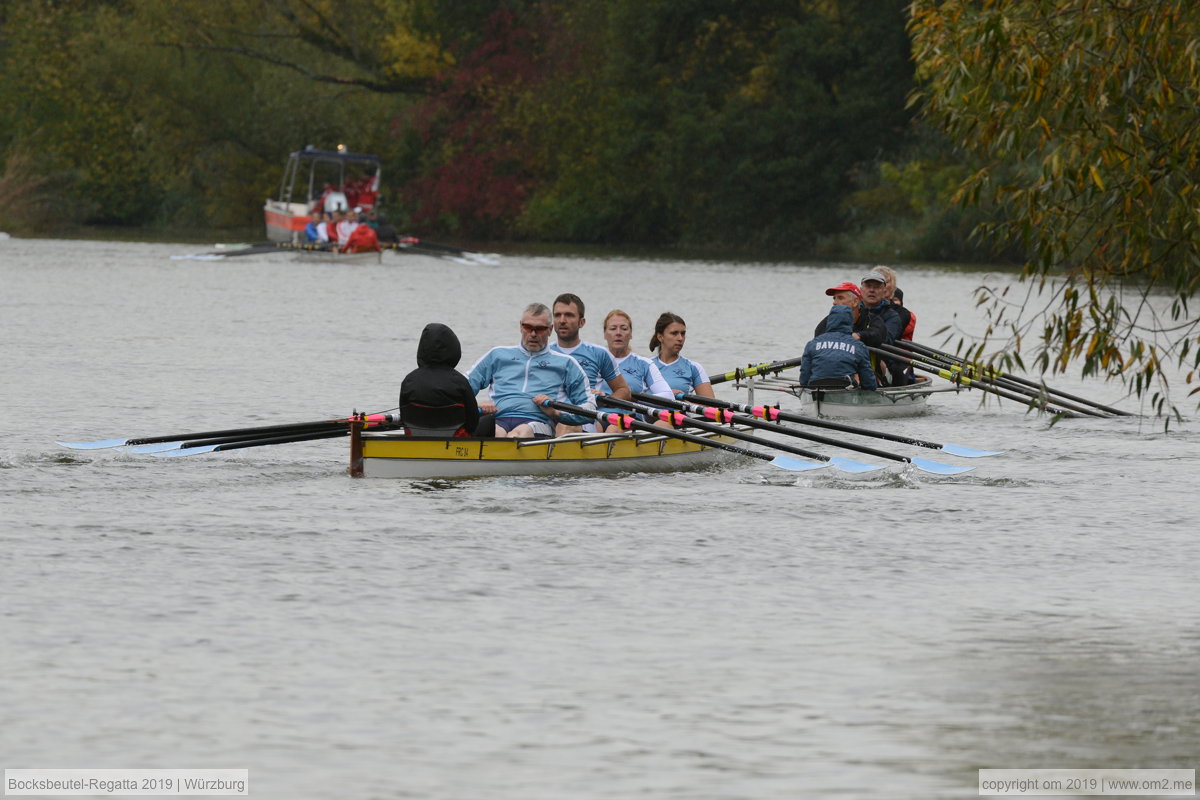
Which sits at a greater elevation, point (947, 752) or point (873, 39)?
point (873, 39)

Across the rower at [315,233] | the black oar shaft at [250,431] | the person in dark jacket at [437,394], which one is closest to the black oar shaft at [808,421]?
the person in dark jacket at [437,394]

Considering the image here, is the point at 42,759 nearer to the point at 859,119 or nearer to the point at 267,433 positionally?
the point at 267,433

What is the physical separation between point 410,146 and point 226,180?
835cm

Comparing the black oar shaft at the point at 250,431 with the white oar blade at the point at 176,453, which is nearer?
the black oar shaft at the point at 250,431

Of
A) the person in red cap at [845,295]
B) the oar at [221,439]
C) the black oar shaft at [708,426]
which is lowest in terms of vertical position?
the oar at [221,439]

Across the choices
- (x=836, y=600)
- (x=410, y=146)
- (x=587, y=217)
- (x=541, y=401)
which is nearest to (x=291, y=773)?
(x=836, y=600)

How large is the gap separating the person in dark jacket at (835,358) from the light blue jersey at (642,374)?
3746mm

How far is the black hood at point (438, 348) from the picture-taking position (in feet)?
50.1

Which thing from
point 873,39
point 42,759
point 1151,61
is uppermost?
point 873,39

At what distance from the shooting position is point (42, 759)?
8023 millimetres

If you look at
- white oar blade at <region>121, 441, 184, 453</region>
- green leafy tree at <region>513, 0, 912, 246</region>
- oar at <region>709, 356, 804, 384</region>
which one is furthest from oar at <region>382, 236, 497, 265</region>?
white oar blade at <region>121, 441, 184, 453</region>

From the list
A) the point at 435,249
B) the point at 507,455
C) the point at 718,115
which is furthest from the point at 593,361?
the point at 718,115

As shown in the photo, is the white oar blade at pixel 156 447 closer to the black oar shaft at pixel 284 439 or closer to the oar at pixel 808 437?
the black oar shaft at pixel 284 439

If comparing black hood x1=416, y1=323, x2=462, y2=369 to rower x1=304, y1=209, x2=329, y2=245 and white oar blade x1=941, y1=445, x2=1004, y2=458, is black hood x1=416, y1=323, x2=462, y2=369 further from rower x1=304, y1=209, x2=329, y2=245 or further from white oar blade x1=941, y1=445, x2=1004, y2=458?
rower x1=304, y1=209, x2=329, y2=245
